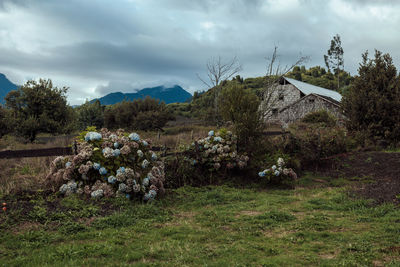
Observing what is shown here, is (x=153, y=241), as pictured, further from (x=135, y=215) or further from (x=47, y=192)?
(x=47, y=192)

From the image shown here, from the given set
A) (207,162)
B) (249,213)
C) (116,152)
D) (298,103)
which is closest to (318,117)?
(298,103)

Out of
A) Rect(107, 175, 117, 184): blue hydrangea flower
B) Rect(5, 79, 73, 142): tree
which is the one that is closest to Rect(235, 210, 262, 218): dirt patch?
Rect(107, 175, 117, 184): blue hydrangea flower

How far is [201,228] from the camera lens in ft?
17.5

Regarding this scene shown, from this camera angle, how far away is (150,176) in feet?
23.7

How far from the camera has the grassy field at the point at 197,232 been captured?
3963 millimetres

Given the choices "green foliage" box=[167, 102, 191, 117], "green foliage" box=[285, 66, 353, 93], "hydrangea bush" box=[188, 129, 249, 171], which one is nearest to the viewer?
"hydrangea bush" box=[188, 129, 249, 171]

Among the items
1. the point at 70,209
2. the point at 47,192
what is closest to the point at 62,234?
the point at 70,209

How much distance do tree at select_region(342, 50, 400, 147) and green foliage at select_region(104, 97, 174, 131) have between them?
19.7m

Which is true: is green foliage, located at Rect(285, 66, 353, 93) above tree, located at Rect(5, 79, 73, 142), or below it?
above

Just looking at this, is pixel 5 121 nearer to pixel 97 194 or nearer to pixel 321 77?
pixel 97 194

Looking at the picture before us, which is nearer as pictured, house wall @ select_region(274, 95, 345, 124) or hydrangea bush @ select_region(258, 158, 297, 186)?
hydrangea bush @ select_region(258, 158, 297, 186)

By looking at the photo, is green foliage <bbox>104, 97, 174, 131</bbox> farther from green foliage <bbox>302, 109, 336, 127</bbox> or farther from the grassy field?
the grassy field

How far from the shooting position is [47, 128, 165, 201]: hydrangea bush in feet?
21.9

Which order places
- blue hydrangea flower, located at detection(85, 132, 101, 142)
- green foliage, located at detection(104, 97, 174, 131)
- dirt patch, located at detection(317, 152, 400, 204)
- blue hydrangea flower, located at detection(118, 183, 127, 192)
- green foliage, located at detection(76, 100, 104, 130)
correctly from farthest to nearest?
green foliage, located at detection(76, 100, 104, 130)
green foliage, located at detection(104, 97, 174, 131)
dirt patch, located at detection(317, 152, 400, 204)
blue hydrangea flower, located at detection(85, 132, 101, 142)
blue hydrangea flower, located at detection(118, 183, 127, 192)
